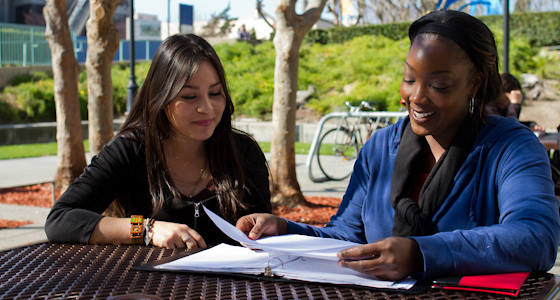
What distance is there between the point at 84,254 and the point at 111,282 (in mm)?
429

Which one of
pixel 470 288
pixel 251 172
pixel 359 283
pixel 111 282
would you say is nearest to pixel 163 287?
pixel 111 282

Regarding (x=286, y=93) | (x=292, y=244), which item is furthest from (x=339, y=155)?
(x=292, y=244)

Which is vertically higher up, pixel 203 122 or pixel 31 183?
pixel 203 122

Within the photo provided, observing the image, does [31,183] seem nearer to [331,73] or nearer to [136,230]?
[136,230]

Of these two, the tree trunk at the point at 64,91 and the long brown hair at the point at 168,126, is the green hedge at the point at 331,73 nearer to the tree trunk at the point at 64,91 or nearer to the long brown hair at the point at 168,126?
the tree trunk at the point at 64,91

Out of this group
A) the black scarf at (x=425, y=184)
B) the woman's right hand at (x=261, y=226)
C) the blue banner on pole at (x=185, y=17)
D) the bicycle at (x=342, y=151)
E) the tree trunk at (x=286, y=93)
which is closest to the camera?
the black scarf at (x=425, y=184)

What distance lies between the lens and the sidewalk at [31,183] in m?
5.62

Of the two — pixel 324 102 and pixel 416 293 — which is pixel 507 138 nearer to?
pixel 416 293

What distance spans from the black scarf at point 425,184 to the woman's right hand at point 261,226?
0.41 meters

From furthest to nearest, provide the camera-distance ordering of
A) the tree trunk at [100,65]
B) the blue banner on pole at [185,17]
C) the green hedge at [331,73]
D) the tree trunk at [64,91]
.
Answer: the blue banner on pole at [185,17]
the green hedge at [331,73]
the tree trunk at [64,91]
the tree trunk at [100,65]

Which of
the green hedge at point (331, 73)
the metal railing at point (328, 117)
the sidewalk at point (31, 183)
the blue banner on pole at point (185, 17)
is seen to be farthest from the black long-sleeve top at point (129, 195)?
the blue banner on pole at point (185, 17)

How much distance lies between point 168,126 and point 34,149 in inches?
525

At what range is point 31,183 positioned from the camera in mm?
6773

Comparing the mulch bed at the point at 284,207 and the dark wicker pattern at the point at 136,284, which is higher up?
the dark wicker pattern at the point at 136,284
